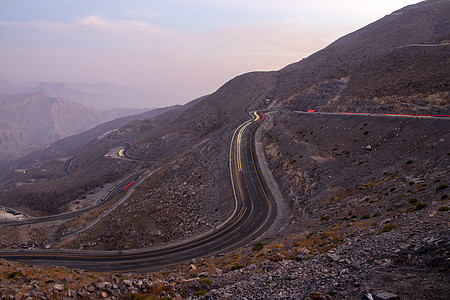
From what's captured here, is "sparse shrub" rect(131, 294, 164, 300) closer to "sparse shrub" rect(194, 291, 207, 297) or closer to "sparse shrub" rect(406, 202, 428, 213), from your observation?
"sparse shrub" rect(194, 291, 207, 297)

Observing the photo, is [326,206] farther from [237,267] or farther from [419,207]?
[237,267]

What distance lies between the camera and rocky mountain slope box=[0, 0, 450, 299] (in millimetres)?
13219

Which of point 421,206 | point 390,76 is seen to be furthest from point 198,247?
point 390,76

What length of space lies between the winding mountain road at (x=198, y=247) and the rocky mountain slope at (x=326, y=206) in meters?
2.74

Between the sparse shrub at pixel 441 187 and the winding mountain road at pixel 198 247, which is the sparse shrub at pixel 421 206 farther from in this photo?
the winding mountain road at pixel 198 247

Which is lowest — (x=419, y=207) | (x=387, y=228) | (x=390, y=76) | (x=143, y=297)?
(x=419, y=207)

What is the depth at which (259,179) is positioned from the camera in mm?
47688

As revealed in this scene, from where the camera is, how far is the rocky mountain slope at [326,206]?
13219 mm

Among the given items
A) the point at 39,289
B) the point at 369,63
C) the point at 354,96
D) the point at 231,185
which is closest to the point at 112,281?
the point at 39,289

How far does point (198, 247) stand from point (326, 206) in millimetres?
15989

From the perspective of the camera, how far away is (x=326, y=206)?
94.8ft

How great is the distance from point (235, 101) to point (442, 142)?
94.7 metres

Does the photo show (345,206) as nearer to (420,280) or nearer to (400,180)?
(400,180)

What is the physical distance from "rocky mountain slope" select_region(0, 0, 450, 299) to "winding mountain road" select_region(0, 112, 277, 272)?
8.97 ft
